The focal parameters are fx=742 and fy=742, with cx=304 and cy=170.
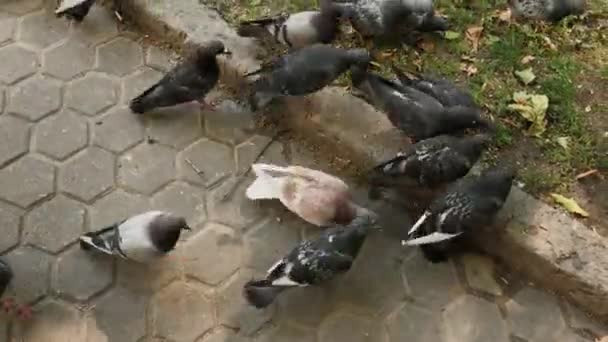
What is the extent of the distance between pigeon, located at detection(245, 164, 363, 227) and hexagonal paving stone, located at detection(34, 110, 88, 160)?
119cm

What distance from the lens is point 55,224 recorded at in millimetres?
4344

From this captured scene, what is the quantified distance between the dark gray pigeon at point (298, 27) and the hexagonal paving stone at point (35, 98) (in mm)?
1350

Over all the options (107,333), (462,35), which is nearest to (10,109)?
(107,333)

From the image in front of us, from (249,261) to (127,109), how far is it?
57.3 inches

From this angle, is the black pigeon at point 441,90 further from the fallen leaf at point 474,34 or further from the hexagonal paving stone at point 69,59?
the hexagonal paving stone at point 69,59

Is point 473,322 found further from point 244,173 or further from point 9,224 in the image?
point 9,224

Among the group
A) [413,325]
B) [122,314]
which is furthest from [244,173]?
[413,325]

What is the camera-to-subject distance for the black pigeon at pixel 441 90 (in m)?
4.51

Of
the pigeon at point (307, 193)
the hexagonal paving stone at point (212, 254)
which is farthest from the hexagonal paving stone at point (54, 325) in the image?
the pigeon at point (307, 193)

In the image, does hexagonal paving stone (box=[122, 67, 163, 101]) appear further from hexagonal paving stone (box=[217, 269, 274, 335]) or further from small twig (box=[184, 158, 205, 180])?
hexagonal paving stone (box=[217, 269, 274, 335])

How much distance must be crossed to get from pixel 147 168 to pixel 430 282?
188cm

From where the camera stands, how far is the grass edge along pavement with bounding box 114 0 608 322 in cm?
405

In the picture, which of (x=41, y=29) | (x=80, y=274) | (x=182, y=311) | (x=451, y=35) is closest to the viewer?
(x=182, y=311)

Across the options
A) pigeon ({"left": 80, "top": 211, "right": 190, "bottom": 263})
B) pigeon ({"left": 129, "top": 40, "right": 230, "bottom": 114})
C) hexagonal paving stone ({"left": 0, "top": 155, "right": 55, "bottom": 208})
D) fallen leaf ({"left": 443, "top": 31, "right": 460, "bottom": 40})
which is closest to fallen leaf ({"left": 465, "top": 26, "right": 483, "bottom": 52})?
fallen leaf ({"left": 443, "top": 31, "right": 460, "bottom": 40})
